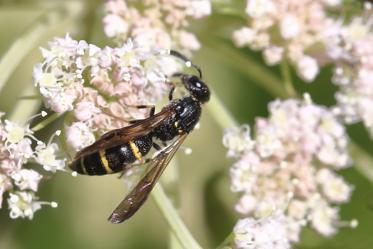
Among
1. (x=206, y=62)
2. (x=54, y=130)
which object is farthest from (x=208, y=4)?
(x=206, y=62)

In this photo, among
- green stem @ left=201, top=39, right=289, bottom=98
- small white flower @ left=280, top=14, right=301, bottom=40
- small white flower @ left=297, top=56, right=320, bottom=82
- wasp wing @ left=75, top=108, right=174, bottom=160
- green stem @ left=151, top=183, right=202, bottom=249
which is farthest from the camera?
green stem @ left=201, top=39, right=289, bottom=98

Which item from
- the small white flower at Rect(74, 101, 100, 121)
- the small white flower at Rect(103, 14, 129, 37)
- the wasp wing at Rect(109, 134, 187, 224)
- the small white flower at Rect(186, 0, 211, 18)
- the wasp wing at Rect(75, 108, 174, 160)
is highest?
the small white flower at Rect(103, 14, 129, 37)

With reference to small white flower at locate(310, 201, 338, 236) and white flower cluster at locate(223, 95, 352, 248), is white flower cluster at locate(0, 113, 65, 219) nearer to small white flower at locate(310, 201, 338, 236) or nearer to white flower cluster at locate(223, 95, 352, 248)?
white flower cluster at locate(223, 95, 352, 248)

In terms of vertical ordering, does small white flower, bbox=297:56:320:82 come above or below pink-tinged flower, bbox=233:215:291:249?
above

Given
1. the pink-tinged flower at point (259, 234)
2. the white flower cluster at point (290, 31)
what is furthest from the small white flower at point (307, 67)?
the pink-tinged flower at point (259, 234)

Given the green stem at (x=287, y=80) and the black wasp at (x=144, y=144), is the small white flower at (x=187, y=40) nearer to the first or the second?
the black wasp at (x=144, y=144)

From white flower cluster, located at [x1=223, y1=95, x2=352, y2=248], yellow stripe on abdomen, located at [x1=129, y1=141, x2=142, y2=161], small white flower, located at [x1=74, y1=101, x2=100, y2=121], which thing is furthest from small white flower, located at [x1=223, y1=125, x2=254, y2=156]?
small white flower, located at [x1=74, y1=101, x2=100, y2=121]

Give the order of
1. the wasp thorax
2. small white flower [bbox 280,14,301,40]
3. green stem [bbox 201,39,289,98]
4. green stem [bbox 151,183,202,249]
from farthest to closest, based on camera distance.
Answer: green stem [bbox 201,39,289,98] → small white flower [bbox 280,14,301,40] → the wasp thorax → green stem [bbox 151,183,202,249]
